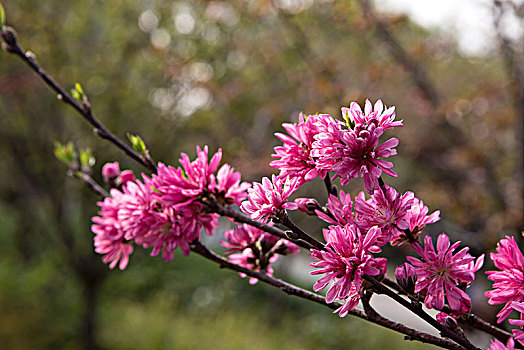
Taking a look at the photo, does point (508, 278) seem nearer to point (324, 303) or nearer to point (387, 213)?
point (387, 213)

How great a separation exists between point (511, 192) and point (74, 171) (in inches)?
162

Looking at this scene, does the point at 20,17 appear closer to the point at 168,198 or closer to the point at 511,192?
the point at 168,198

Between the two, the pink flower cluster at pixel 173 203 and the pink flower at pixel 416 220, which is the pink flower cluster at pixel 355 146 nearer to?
the pink flower at pixel 416 220

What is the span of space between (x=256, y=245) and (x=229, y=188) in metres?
0.18

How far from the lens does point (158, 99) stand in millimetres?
6277

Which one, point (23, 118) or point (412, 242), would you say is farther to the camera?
point (23, 118)

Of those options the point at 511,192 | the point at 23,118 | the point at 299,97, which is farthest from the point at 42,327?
the point at 511,192

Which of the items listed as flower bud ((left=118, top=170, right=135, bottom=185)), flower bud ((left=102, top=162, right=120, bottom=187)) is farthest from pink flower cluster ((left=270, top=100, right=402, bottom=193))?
flower bud ((left=102, top=162, right=120, bottom=187))

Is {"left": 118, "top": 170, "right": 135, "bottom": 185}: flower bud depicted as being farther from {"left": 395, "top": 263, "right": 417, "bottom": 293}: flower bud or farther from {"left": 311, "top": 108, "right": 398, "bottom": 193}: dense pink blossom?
{"left": 395, "top": 263, "right": 417, "bottom": 293}: flower bud

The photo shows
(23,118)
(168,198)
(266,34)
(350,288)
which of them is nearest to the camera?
(350,288)

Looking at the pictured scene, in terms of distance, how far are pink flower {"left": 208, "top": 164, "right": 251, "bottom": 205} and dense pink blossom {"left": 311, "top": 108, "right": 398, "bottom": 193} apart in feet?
1.23

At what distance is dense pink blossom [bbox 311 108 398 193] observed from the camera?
36.7 inches

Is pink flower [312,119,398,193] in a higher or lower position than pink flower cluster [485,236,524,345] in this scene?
higher

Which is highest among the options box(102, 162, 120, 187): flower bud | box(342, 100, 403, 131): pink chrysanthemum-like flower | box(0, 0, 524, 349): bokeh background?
box(0, 0, 524, 349): bokeh background
